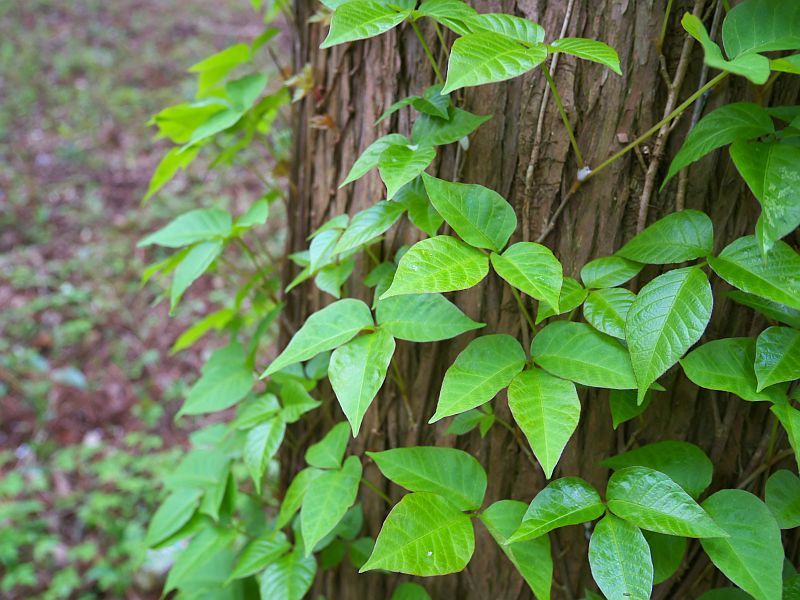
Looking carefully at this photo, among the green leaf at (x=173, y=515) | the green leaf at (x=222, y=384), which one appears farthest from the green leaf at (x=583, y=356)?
the green leaf at (x=173, y=515)

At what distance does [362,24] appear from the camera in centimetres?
74

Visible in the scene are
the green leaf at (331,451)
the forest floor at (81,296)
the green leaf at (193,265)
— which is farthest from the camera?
the forest floor at (81,296)

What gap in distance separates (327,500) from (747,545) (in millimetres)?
611

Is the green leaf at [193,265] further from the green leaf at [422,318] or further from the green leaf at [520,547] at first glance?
the green leaf at [520,547]

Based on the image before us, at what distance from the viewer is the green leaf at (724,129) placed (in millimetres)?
744

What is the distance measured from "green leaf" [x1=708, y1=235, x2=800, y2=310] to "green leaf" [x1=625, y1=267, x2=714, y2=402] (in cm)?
4

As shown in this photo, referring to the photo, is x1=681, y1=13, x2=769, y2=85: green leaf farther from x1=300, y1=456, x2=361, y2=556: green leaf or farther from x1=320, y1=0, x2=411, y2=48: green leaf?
x1=300, y1=456, x2=361, y2=556: green leaf

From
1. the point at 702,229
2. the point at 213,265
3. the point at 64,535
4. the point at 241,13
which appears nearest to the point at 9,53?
the point at 241,13

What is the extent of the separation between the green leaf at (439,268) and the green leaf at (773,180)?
332mm

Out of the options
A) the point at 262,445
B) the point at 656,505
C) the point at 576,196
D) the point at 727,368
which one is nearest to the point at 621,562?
the point at 656,505

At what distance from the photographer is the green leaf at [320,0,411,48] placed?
719mm

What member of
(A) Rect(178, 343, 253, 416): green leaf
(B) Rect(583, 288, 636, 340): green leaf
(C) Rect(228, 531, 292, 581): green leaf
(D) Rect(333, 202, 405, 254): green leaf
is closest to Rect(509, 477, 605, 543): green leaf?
(B) Rect(583, 288, 636, 340): green leaf

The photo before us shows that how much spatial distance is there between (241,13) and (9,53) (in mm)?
2567

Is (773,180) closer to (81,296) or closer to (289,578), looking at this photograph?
(289,578)
